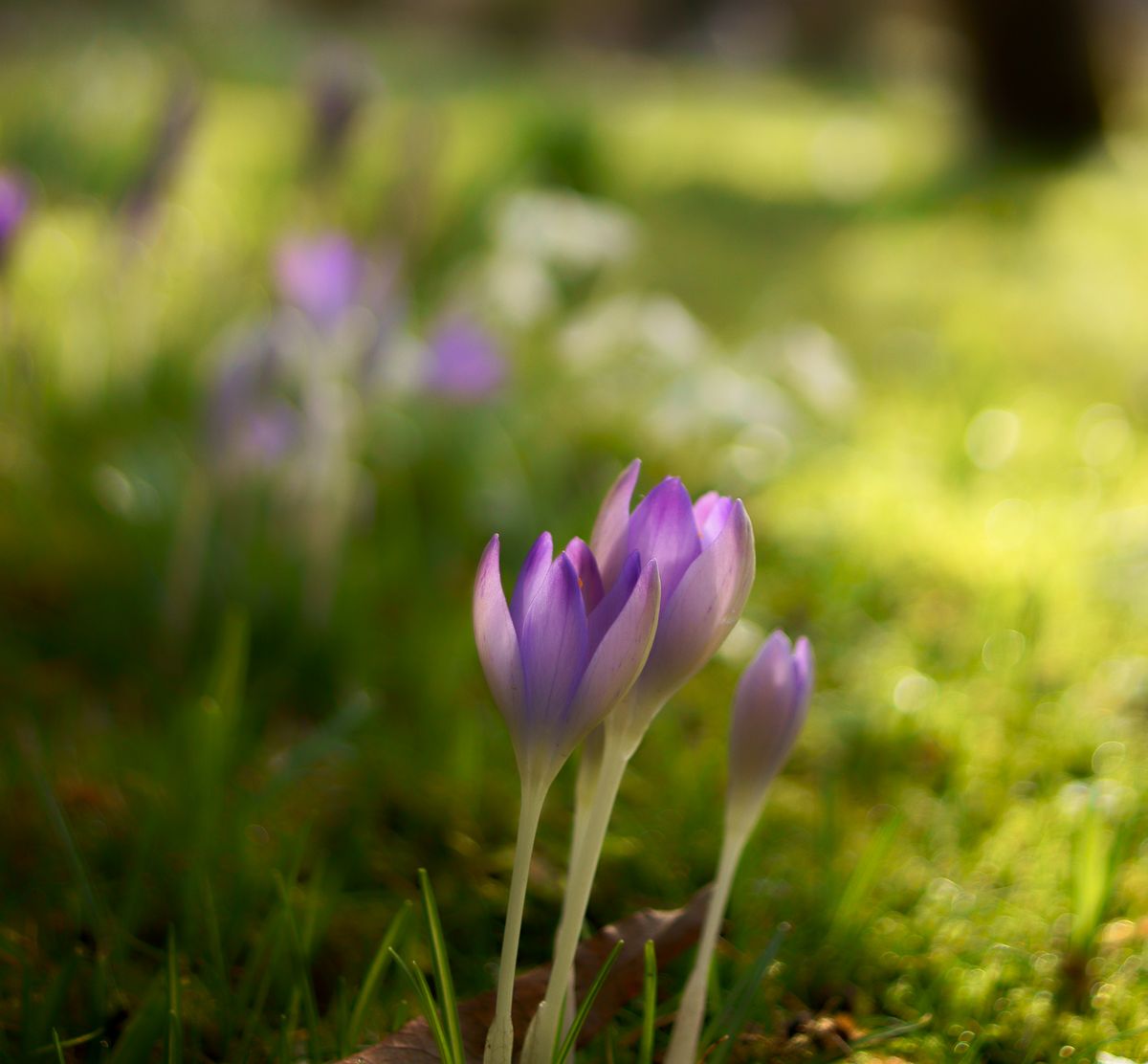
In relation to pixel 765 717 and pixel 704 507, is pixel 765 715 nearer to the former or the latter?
pixel 765 717

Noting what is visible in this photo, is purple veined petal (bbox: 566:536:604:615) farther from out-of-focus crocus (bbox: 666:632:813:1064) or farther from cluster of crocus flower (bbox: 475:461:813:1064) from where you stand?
out-of-focus crocus (bbox: 666:632:813:1064)

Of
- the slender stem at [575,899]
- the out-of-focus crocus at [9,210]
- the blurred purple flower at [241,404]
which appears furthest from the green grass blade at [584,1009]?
the out-of-focus crocus at [9,210]

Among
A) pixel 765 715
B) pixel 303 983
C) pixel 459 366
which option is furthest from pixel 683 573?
pixel 459 366

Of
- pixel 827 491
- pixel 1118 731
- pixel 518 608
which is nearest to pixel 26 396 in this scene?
pixel 827 491

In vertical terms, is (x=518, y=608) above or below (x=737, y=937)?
above

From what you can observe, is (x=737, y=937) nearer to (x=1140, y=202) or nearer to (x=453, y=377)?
(x=453, y=377)
